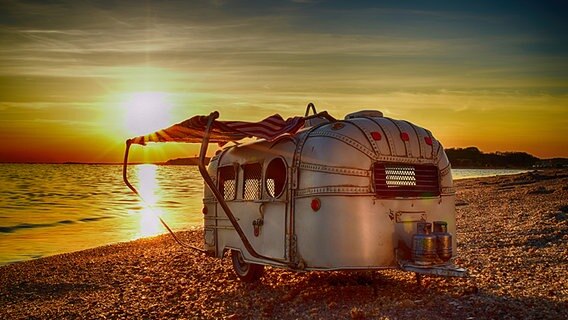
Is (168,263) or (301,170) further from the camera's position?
(168,263)

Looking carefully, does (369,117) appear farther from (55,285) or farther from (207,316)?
(55,285)

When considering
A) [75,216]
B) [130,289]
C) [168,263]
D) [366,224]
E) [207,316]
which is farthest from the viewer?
[75,216]

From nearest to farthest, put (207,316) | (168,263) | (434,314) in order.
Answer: (434,314), (207,316), (168,263)

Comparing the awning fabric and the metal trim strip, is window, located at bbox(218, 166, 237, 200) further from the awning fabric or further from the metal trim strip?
the metal trim strip

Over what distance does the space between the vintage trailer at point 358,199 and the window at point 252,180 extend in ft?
1.50

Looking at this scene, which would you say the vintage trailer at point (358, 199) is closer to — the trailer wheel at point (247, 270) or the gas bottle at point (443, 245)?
the gas bottle at point (443, 245)

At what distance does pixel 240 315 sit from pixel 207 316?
0.61 m

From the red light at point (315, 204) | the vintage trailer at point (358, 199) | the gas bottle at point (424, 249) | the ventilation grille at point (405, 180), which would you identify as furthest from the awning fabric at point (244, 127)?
the gas bottle at point (424, 249)

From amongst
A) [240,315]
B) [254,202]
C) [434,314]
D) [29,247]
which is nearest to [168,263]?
[254,202]

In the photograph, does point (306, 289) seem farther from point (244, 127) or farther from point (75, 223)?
point (75, 223)

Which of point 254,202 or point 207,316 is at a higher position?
point 254,202

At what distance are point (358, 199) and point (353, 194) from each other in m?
0.11

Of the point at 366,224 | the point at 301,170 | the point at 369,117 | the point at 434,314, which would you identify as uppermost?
the point at 369,117

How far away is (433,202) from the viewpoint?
9.86 meters
